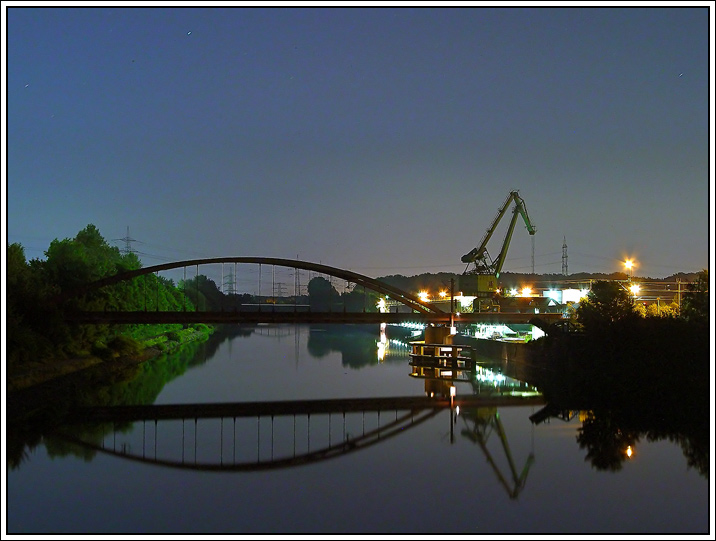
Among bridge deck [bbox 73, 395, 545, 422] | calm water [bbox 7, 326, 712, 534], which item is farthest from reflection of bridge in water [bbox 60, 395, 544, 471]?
calm water [bbox 7, 326, 712, 534]

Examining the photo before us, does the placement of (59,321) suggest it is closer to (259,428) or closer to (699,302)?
(259,428)

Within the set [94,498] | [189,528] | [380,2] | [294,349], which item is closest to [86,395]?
[94,498]

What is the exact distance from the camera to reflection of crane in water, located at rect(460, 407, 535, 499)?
2088cm

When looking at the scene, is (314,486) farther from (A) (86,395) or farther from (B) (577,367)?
(B) (577,367)

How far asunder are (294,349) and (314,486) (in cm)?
6681

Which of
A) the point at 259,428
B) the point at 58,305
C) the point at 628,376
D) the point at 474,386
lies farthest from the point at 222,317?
the point at 628,376

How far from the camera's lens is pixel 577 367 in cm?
4197

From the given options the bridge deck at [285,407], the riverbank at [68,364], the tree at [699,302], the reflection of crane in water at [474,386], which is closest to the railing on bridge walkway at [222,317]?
the riverbank at [68,364]

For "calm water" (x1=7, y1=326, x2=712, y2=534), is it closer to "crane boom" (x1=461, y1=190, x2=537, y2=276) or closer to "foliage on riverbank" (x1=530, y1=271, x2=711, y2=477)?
"foliage on riverbank" (x1=530, y1=271, x2=711, y2=477)

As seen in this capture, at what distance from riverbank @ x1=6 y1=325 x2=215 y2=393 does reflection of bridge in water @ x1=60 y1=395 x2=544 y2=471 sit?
4369mm

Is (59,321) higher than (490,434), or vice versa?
(59,321)

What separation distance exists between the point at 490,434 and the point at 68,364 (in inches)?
988

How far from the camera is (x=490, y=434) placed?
28844mm

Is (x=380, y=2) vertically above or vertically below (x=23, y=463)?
above
